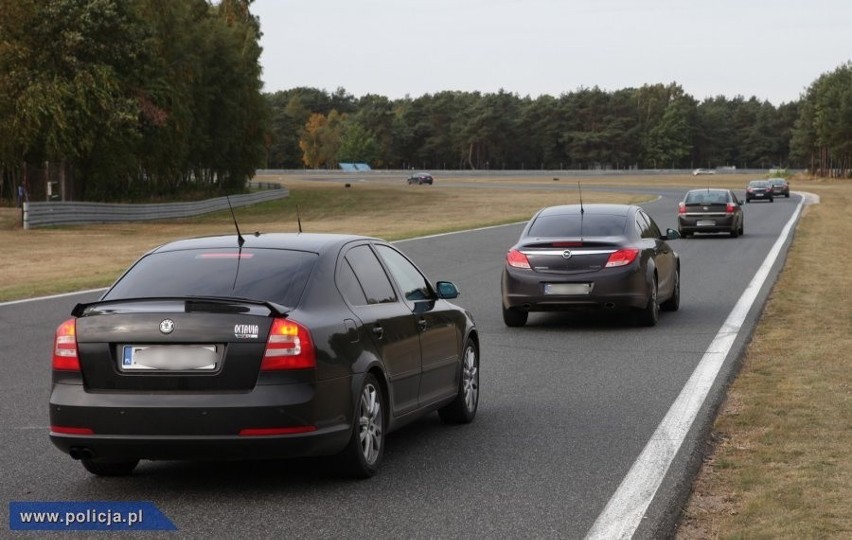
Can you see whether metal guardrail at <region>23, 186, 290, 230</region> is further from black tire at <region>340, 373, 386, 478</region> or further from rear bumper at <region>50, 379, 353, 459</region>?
rear bumper at <region>50, 379, 353, 459</region>

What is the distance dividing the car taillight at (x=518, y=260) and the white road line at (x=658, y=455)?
7.61ft

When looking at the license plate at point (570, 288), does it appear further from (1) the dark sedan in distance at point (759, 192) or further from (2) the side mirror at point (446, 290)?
(1) the dark sedan in distance at point (759, 192)

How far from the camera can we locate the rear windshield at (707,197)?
116ft

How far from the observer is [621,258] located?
14.7 m

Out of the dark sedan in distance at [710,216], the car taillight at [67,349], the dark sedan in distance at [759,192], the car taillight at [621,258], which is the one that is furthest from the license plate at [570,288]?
the dark sedan in distance at [759,192]

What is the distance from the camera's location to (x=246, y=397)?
21.2 feet

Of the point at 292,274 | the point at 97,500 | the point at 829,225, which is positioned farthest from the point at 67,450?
the point at 829,225

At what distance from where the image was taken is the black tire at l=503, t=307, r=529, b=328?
1509cm

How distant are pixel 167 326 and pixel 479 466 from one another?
6.68ft

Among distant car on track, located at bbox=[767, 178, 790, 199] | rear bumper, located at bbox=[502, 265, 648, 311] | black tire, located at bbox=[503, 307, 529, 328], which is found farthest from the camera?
distant car on track, located at bbox=[767, 178, 790, 199]

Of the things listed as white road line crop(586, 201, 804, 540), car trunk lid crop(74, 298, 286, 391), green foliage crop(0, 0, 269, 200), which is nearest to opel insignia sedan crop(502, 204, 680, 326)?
Answer: white road line crop(586, 201, 804, 540)

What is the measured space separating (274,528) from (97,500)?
44.1 inches

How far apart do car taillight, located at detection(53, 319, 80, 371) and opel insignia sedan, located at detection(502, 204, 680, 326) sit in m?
8.48

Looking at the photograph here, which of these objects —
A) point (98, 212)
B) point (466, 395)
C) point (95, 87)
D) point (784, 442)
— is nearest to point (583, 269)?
point (466, 395)
